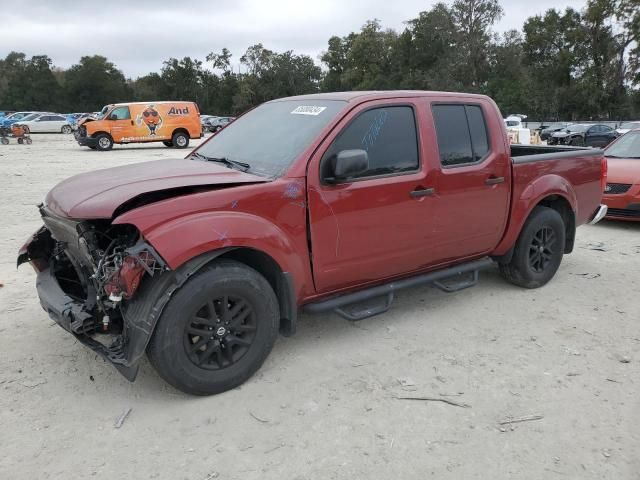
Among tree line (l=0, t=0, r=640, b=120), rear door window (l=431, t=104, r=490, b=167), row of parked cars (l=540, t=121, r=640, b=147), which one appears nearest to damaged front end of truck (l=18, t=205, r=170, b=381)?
rear door window (l=431, t=104, r=490, b=167)

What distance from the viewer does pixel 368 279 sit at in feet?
13.1

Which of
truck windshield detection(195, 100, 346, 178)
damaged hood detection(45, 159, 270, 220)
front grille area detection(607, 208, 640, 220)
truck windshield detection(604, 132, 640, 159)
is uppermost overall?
truck windshield detection(195, 100, 346, 178)

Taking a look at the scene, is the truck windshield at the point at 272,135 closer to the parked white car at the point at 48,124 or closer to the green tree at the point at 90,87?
the parked white car at the point at 48,124

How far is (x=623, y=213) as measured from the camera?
8.11 metres

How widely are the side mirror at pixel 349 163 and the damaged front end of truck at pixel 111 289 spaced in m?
1.25

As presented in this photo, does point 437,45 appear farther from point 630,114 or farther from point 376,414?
point 376,414

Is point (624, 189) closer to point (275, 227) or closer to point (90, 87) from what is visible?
point (275, 227)

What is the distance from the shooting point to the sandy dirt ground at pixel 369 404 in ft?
8.95

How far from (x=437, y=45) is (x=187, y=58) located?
37753 mm

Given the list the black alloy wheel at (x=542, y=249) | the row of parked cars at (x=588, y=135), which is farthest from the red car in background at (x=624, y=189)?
the row of parked cars at (x=588, y=135)


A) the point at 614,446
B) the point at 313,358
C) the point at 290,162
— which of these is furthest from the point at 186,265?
the point at 614,446

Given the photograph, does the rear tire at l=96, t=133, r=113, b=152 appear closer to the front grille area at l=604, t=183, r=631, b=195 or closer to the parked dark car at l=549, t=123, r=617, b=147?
the front grille area at l=604, t=183, r=631, b=195

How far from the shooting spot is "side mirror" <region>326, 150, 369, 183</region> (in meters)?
3.45

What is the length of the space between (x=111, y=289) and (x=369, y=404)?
166 centimetres
